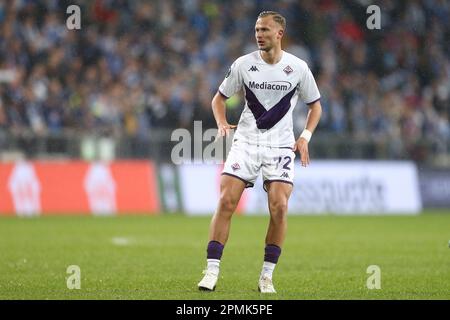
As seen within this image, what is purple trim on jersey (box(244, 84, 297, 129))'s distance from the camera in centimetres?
1010

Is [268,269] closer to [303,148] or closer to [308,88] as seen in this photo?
[303,148]

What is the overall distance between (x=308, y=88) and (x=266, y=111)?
484 mm

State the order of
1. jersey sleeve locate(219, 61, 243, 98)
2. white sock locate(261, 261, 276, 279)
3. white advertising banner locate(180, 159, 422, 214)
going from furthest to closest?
white advertising banner locate(180, 159, 422, 214)
jersey sleeve locate(219, 61, 243, 98)
white sock locate(261, 261, 276, 279)

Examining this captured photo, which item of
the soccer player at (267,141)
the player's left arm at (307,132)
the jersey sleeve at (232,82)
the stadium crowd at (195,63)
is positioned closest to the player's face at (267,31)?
the soccer player at (267,141)

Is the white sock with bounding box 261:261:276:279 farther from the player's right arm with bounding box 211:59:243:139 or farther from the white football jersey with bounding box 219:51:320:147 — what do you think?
the player's right arm with bounding box 211:59:243:139

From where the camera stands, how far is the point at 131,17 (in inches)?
1102

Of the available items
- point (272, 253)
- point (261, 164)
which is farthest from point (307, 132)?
point (272, 253)

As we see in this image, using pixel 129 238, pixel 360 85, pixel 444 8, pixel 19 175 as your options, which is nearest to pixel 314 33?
pixel 360 85

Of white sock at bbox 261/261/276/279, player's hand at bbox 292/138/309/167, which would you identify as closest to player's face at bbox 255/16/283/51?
player's hand at bbox 292/138/309/167

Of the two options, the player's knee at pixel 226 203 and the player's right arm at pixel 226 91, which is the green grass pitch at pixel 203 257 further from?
the player's right arm at pixel 226 91

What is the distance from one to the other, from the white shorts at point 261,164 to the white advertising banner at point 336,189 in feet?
46.9

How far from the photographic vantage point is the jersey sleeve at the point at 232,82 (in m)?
10.1

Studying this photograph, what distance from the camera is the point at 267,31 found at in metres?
9.85

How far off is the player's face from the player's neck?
118 mm
